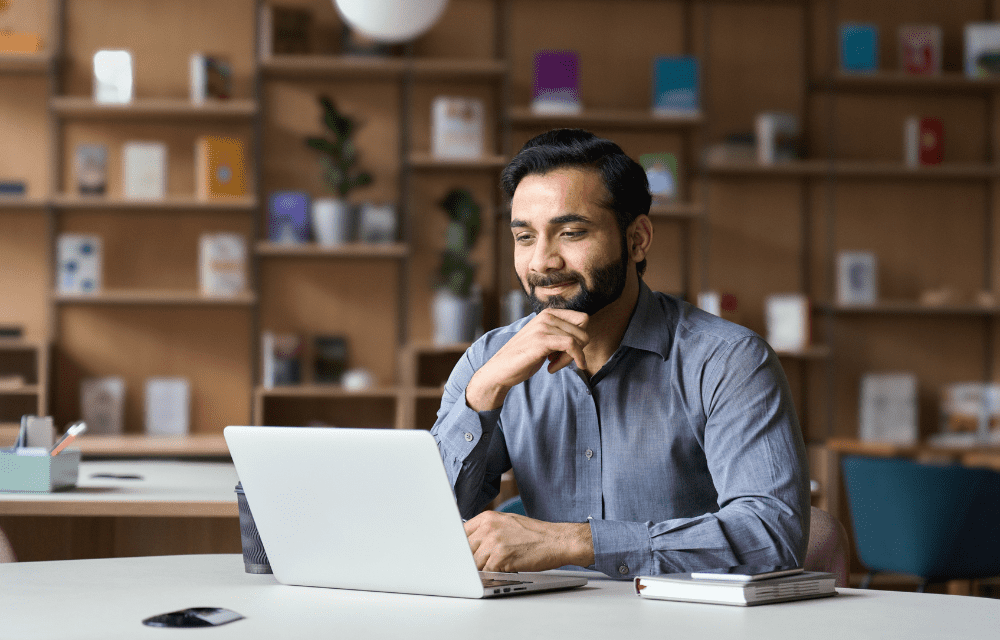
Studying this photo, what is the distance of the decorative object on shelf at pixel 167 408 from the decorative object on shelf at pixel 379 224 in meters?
1.06

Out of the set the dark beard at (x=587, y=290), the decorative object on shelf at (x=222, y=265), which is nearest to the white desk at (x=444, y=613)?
the dark beard at (x=587, y=290)

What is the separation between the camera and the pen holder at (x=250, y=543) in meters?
1.41

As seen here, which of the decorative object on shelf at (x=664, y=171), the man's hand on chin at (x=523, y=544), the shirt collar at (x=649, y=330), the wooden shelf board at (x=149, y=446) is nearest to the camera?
the man's hand on chin at (x=523, y=544)

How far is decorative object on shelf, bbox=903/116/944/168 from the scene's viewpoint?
192 inches

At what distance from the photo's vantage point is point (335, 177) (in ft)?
15.1

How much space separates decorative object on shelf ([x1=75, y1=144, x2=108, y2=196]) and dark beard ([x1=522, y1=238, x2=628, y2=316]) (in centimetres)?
343

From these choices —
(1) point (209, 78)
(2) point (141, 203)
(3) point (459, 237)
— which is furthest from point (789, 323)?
(2) point (141, 203)

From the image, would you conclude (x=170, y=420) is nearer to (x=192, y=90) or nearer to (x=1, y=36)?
(x=192, y=90)

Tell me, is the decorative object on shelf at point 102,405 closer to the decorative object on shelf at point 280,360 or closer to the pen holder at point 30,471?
the decorative object on shelf at point 280,360

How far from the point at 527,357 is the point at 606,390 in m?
0.20

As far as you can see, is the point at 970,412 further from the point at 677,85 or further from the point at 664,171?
the point at 677,85

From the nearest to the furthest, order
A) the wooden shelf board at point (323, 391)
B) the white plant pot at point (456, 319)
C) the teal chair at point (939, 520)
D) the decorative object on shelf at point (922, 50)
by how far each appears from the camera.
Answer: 1. the teal chair at point (939, 520)
2. the wooden shelf board at point (323, 391)
3. the white plant pot at point (456, 319)
4. the decorative object on shelf at point (922, 50)

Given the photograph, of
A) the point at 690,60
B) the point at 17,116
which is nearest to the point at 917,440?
the point at 690,60

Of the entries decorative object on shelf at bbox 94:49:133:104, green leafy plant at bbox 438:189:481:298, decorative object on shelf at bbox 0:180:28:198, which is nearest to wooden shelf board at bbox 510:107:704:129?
green leafy plant at bbox 438:189:481:298
